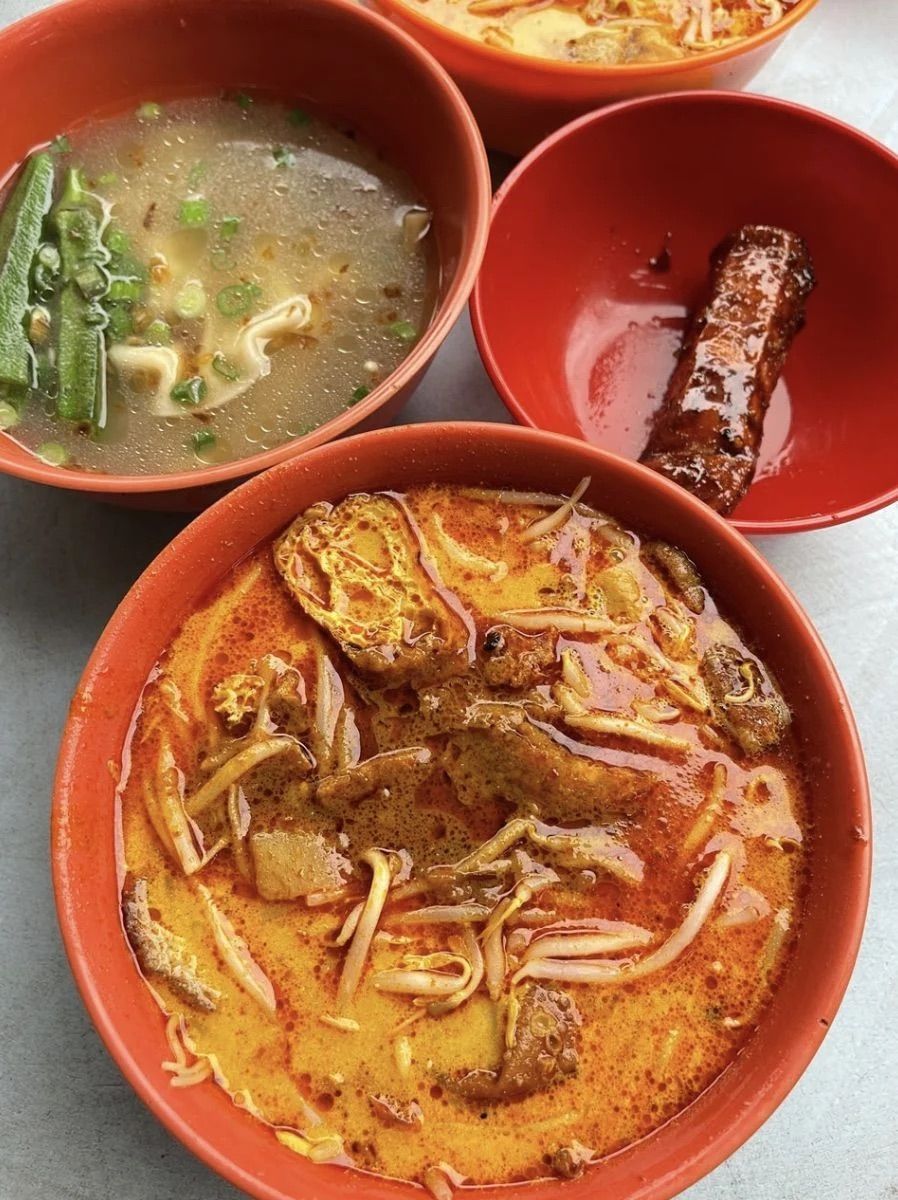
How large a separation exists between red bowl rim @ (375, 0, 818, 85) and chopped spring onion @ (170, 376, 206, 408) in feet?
3.26

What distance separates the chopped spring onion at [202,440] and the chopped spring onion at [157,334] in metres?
0.24

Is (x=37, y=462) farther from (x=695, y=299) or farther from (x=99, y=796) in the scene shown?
(x=695, y=299)

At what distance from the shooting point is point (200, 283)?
2.23 metres

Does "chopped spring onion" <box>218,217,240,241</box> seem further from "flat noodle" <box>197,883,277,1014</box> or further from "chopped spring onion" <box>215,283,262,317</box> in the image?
"flat noodle" <box>197,883,277,1014</box>

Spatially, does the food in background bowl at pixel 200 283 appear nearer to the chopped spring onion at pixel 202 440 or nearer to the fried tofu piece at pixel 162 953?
the chopped spring onion at pixel 202 440

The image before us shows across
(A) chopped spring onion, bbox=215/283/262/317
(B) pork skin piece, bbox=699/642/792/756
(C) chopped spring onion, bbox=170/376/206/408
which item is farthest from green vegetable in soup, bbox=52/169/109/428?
(B) pork skin piece, bbox=699/642/792/756

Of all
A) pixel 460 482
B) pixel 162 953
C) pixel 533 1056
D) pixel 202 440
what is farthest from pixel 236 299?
pixel 533 1056

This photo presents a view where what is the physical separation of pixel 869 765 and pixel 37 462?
189cm

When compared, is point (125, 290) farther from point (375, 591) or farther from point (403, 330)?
point (375, 591)

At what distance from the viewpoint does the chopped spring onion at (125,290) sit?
7.14 ft

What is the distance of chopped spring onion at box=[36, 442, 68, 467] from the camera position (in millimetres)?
2037

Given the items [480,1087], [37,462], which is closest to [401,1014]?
[480,1087]

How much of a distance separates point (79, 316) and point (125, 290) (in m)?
0.12

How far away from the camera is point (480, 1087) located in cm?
154
